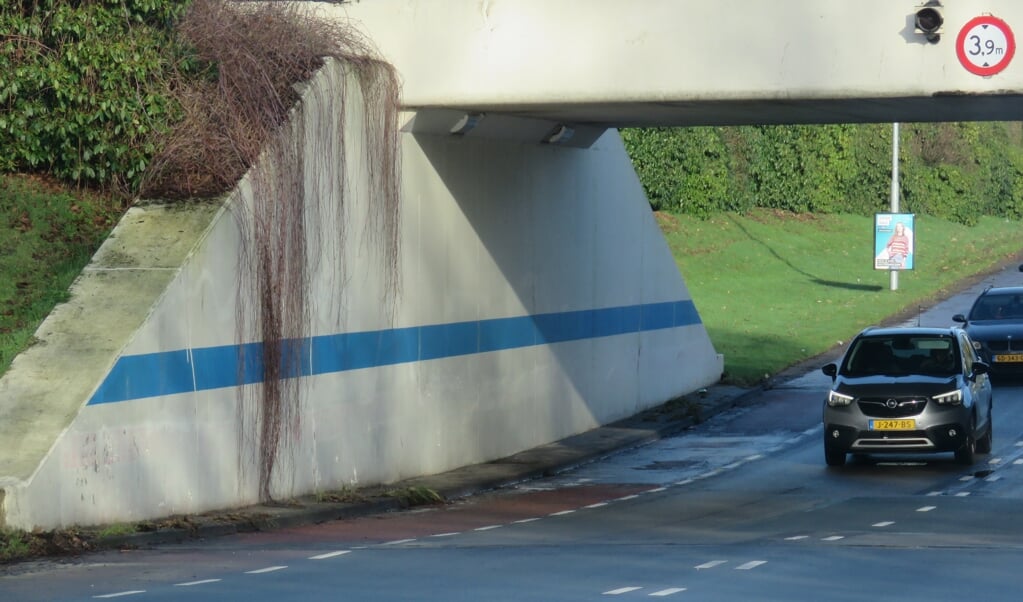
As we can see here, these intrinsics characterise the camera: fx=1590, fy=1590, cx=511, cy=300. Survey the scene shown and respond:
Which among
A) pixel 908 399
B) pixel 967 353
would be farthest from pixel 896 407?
pixel 967 353

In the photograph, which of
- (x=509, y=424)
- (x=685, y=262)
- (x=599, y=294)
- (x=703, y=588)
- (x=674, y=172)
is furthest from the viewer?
(x=674, y=172)

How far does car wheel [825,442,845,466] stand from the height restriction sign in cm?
611

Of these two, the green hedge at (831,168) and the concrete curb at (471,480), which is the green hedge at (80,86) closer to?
the concrete curb at (471,480)

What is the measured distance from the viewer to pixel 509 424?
69.5 feet

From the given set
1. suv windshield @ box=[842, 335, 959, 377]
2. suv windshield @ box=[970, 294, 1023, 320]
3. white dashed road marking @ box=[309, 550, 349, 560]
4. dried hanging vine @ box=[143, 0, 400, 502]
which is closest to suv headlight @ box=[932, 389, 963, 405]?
suv windshield @ box=[842, 335, 959, 377]

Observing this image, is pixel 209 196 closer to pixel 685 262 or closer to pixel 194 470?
pixel 194 470

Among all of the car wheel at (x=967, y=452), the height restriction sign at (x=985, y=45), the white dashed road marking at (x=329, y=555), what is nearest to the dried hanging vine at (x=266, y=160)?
the white dashed road marking at (x=329, y=555)

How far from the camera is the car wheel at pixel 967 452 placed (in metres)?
19.6

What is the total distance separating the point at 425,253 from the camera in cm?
1889

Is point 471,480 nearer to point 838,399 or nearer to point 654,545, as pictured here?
point 838,399

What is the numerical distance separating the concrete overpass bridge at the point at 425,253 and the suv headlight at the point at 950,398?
3365 mm

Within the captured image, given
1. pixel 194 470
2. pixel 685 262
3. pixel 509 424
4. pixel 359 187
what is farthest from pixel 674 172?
pixel 194 470

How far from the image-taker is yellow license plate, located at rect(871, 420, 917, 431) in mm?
19328

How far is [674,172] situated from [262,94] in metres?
33.8
